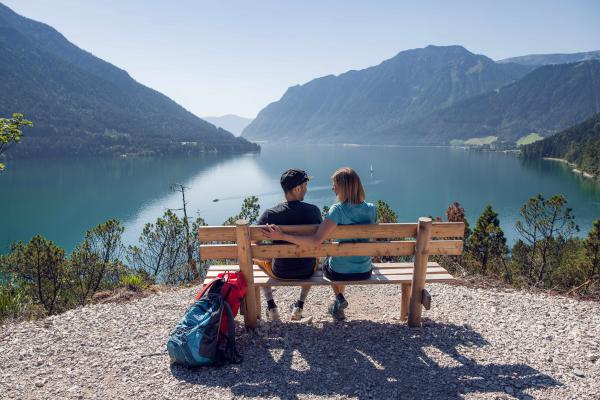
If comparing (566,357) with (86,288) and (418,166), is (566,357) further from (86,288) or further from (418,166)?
(418,166)

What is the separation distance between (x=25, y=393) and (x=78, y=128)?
18440 cm

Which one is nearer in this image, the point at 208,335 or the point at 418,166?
the point at 208,335

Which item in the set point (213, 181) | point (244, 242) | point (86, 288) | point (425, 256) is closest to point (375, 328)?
point (425, 256)

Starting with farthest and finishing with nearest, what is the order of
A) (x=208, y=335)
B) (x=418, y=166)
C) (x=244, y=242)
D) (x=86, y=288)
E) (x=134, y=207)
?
(x=418, y=166)
(x=134, y=207)
(x=86, y=288)
(x=244, y=242)
(x=208, y=335)

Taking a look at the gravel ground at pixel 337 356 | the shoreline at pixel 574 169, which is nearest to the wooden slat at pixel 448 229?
the gravel ground at pixel 337 356

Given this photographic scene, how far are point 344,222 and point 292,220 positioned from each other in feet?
1.89

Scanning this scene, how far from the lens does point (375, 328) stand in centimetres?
490

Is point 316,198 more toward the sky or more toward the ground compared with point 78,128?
more toward the ground

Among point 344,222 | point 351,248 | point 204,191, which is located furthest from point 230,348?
point 204,191

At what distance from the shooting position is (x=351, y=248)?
4.48 meters

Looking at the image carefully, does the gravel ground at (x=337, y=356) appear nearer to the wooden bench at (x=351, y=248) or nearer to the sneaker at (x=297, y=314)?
the sneaker at (x=297, y=314)

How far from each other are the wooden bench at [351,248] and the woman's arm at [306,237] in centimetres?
6

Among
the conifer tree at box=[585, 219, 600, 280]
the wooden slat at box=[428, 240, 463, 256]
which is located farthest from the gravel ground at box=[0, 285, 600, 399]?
the conifer tree at box=[585, 219, 600, 280]

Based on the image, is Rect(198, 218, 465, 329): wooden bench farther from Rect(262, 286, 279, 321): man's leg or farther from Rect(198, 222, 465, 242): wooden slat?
Rect(262, 286, 279, 321): man's leg
